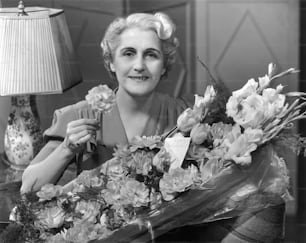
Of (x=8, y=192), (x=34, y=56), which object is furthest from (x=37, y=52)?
(x=8, y=192)

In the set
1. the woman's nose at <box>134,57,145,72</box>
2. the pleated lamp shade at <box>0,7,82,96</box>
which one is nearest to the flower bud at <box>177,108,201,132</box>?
the woman's nose at <box>134,57,145,72</box>

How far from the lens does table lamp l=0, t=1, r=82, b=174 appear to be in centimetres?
Answer: 142

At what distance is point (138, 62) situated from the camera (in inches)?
51.3

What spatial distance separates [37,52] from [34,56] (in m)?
0.01

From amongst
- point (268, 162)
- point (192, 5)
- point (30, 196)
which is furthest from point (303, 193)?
point (30, 196)

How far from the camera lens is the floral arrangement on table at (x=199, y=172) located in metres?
1.19

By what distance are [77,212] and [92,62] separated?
30 cm

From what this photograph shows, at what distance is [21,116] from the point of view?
1.48 metres

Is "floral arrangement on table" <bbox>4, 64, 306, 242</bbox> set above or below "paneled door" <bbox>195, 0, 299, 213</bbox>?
below

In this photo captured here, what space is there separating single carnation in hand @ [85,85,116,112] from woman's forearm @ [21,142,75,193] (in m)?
0.10

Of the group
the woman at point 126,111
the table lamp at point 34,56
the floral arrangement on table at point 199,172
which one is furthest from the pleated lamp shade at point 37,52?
the floral arrangement on table at point 199,172

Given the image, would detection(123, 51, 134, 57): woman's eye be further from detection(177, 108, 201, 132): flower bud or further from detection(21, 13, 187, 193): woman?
detection(177, 108, 201, 132): flower bud

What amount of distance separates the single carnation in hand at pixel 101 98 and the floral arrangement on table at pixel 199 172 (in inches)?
3.4

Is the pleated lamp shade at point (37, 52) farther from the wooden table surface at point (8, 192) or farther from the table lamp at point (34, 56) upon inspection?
the wooden table surface at point (8, 192)
